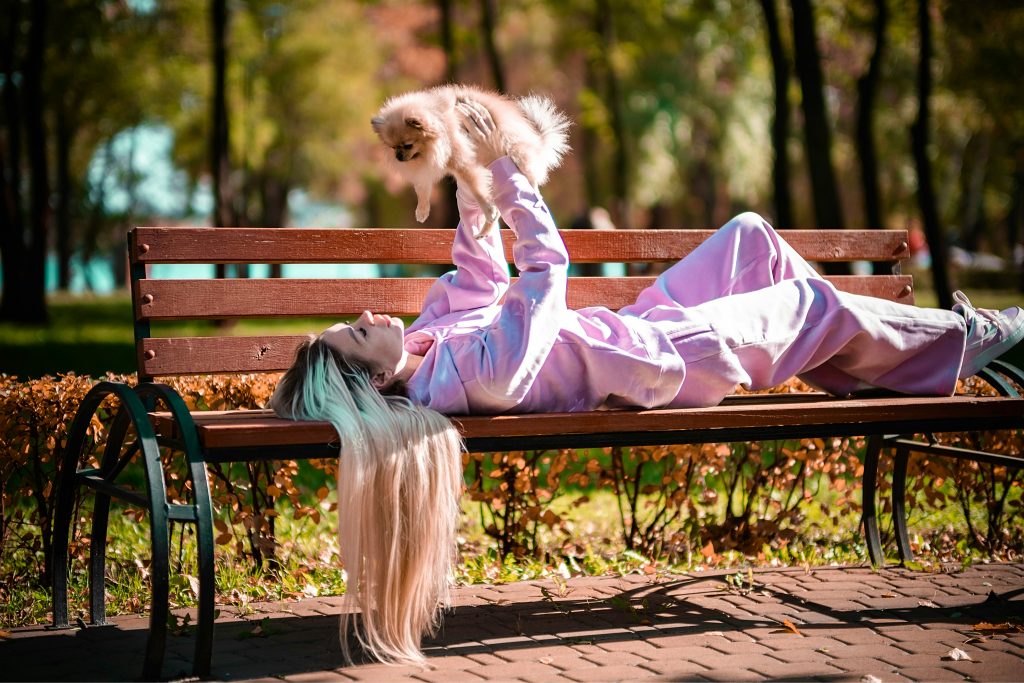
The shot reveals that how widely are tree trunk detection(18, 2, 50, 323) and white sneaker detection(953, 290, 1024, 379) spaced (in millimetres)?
14300

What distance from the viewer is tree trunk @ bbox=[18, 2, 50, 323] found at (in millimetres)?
15453

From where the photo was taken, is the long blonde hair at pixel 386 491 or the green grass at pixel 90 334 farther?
the green grass at pixel 90 334

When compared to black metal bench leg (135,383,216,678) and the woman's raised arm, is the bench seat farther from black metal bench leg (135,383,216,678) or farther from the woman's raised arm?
the woman's raised arm

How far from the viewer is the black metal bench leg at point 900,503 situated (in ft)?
16.3

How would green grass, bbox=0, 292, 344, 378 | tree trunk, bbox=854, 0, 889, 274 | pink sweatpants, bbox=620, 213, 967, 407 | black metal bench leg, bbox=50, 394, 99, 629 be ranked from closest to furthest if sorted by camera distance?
black metal bench leg, bbox=50, 394, 99, 629 < pink sweatpants, bbox=620, 213, 967, 407 < green grass, bbox=0, 292, 344, 378 < tree trunk, bbox=854, 0, 889, 274

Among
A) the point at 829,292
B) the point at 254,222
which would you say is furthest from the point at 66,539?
the point at 254,222

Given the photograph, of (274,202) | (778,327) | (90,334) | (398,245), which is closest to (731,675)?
(778,327)

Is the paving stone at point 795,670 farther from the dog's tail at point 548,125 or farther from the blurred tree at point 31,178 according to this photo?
the blurred tree at point 31,178

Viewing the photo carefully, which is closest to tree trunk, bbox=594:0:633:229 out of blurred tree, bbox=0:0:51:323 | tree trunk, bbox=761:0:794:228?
tree trunk, bbox=761:0:794:228

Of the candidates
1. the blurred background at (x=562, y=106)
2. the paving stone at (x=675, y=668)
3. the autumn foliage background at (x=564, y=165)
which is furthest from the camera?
the blurred background at (x=562, y=106)

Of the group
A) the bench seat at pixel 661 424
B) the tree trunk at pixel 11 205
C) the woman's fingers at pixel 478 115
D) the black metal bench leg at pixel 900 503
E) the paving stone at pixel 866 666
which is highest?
the tree trunk at pixel 11 205

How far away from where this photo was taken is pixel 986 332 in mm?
4211

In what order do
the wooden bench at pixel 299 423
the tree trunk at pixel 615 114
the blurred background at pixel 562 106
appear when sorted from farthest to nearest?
1. the tree trunk at pixel 615 114
2. the blurred background at pixel 562 106
3. the wooden bench at pixel 299 423

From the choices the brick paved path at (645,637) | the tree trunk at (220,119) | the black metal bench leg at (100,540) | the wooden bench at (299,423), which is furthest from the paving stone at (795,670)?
the tree trunk at (220,119)
